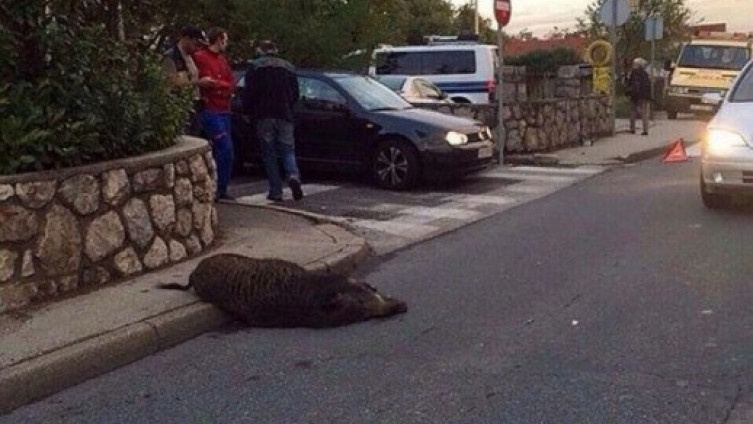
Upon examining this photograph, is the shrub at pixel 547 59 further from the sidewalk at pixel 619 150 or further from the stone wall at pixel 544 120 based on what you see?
the stone wall at pixel 544 120

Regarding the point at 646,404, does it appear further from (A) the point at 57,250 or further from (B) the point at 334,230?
(B) the point at 334,230

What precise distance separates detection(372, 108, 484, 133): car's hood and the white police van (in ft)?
31.6

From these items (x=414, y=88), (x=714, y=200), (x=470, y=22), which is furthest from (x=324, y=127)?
(x=470, y=22)

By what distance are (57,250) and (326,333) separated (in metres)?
1.78

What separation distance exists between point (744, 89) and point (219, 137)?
18.3ft

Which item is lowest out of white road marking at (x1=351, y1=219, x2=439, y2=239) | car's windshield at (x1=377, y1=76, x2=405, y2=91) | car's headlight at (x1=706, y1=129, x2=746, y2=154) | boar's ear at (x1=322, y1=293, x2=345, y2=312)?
white road marking at (x1=351, y1=219, x2=439, y2=239)

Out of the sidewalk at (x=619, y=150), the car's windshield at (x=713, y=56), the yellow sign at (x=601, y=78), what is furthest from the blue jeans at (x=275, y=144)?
the car's windshield at (x=713, y=56)

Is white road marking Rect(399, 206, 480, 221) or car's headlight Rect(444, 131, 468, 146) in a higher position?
car's headlight Rect(444, 131, 468, 146)

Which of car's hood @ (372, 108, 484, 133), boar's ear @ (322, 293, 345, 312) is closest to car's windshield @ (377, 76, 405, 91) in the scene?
car's hood @ (372, 108, 484, 133)

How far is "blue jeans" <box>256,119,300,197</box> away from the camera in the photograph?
11242 millimetres

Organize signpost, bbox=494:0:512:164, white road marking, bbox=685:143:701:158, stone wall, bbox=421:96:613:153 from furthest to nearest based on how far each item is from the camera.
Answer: white road marking, bbox=685:143:701:158, stone wall, bbox=421:96:613:153, signpost, bbox=494:0:512:164

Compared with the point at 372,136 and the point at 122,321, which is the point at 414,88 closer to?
the point at 372,136

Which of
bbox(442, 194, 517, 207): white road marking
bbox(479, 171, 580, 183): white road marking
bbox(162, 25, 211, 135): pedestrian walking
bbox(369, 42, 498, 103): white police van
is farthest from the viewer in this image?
bbox(369, 42, 498, 103): white police van

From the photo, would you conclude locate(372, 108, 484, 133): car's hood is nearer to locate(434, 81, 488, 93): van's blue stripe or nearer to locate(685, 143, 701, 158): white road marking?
locate(685, 143, 701, 158): white road marking
